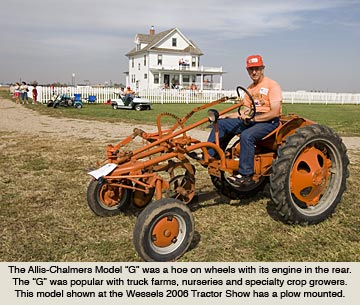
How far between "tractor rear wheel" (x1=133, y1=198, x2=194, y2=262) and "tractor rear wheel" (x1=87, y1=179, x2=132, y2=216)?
1.11m

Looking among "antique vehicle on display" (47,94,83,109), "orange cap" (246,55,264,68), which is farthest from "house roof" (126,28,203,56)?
"orange cap" (246,55,264,68)

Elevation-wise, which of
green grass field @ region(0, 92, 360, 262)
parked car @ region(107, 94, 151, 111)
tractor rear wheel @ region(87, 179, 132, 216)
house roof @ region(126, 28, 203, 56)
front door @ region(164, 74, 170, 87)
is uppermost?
house roof @ region(126, 28, 203, 56)

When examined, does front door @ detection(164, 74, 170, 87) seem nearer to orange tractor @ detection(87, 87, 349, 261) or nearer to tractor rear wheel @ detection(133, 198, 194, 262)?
orange tractor @ detection(87, 87, 349, 261)

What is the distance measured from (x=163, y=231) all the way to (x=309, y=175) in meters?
1.93

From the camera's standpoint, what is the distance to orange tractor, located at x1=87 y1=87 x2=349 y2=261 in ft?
11.3

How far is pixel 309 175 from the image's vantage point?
4.21 meters

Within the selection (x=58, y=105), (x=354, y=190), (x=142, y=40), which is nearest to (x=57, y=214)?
(x=354, y=190)

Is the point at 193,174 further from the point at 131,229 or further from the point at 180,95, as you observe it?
Answer: the point at 180,95

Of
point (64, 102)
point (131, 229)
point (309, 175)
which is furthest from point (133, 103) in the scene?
point (309, 175)

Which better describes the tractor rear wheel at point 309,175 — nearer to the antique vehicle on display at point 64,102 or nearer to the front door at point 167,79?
the antique vehicle on display at point 64,102

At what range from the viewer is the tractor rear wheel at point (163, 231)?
321 centimetres
